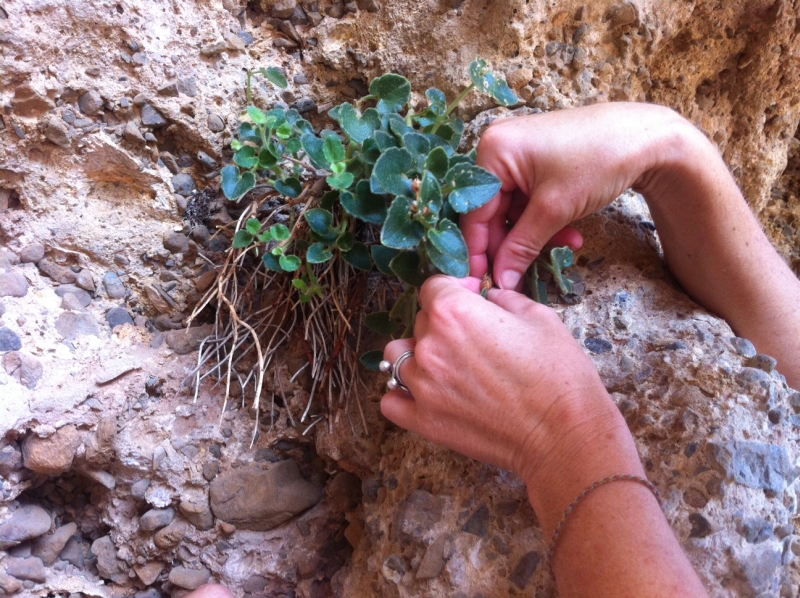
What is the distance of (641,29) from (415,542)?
1064 millimetres

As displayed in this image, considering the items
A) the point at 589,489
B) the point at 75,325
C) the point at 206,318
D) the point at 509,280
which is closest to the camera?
the point at 589,489

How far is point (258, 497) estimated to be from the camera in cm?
107

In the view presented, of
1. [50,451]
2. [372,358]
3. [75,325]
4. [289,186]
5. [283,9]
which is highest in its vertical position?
[283,9]

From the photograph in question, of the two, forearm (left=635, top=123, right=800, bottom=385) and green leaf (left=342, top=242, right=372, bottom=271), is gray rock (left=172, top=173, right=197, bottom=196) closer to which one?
green leaf (left=342, top=242, right=372, bottom=271)

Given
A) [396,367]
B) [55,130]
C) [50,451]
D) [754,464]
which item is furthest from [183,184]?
[754,464]

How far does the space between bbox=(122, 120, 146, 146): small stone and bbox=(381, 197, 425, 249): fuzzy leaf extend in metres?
0.62

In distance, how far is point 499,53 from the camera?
113 cm

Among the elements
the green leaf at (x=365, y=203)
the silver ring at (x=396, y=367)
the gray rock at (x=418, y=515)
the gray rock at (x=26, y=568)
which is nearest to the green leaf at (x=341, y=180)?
the green leaf at (x=365, y=203)

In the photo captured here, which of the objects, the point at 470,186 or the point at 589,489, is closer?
the point at 589,489

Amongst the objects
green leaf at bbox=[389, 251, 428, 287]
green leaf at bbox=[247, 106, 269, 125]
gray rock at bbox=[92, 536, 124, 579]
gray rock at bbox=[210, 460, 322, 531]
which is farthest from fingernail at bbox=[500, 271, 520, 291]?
gray rock at bbox=[92, 536, 124, 579]

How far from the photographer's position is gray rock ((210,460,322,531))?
1068 millimetres

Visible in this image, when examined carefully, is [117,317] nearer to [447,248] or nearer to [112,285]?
[112,285]

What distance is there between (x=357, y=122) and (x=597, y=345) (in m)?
0.53

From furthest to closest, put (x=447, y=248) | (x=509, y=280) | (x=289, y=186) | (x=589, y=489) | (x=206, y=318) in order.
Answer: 1. (x=206, y=318)
2. (x=289, y=186)
3. (x=509, y=280)
4. (x=447, y=248)
5. (x=589, y=489)
